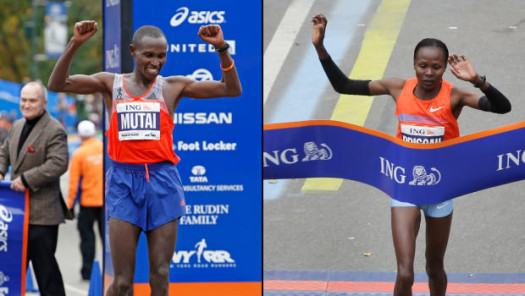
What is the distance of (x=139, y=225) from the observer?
20.4 feet

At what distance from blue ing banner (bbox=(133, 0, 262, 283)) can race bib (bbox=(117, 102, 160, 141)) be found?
1.16 meters

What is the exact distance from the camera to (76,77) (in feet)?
20.3

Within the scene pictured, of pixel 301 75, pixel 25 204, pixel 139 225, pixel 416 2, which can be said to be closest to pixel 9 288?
pixel 25 204

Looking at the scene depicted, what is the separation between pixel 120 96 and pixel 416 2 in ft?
13.4

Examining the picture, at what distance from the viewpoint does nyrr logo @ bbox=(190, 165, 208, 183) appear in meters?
7.39

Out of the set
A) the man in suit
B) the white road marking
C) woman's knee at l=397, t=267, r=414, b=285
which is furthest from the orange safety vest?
woman's knee at l=397, t=267, r=414, b=285

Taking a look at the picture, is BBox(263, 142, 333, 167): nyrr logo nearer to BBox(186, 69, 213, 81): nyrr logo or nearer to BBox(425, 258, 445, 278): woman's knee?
BBox(186, 69, 213, 81): nyrr logo

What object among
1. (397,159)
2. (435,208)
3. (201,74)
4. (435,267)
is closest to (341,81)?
(397,159)

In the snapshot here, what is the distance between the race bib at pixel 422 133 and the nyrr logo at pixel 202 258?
66.6 inches

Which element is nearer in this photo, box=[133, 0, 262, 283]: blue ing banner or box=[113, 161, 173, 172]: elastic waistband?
box=[113, 161, 173, 172]: elastic waistband

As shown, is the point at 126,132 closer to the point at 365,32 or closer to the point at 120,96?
the point at 120,96

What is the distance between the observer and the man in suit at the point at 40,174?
26.5ft

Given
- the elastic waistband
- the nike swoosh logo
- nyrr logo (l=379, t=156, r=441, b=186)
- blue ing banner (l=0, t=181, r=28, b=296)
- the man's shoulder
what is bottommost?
blue ing banner (l=0, t=181, r=28, b=296)

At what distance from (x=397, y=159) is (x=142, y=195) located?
215 centimetres
